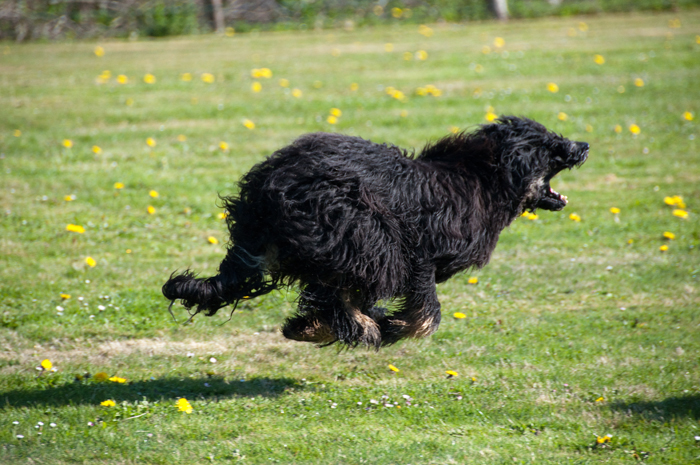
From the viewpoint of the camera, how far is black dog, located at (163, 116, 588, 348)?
13.1 ft

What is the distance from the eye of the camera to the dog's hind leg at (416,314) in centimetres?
441

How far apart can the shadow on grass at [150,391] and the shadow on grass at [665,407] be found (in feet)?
7.19

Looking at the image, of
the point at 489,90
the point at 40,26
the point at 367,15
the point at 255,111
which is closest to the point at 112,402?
the point at 255,111

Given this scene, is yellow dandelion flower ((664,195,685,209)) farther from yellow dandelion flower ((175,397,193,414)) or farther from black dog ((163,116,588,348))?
yellow dandelion flower ((175,397,193,414))

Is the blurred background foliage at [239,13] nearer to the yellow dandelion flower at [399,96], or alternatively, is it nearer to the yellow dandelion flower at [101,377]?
the yellow dandelion flower at [399,96]

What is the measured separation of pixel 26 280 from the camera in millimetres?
5887

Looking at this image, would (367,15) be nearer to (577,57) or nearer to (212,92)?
(577,57)

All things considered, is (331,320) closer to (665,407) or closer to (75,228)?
(665,407)

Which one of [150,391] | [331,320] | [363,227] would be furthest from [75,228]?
[363,227]

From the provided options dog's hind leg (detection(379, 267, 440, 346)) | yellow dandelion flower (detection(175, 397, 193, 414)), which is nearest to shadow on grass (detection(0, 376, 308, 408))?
yellow dandelion flower (detection(175, 397, 193, 414))

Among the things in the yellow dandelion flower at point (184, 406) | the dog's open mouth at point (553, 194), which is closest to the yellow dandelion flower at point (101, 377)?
the yellow dandelion flower at point (184, 406)

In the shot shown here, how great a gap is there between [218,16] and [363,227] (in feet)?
48.5

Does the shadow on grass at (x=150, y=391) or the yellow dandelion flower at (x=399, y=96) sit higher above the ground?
the yellow dandelion flower at (x=399, y=96)

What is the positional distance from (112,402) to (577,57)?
496 inches
